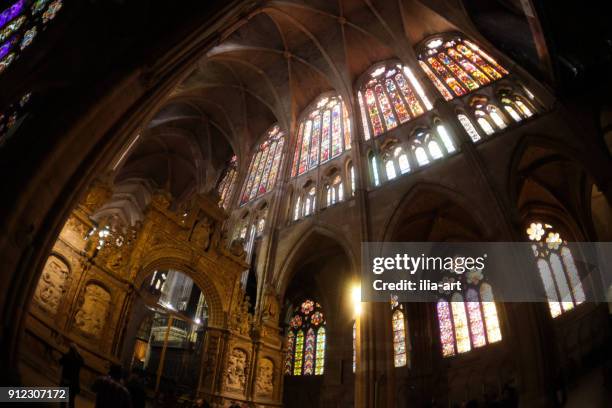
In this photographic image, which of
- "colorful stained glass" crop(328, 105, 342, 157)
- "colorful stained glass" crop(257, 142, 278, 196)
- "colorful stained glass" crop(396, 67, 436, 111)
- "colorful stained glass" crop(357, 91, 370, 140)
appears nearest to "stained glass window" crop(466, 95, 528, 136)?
"colorful stained glass" crop(396, 67, 436, 111)

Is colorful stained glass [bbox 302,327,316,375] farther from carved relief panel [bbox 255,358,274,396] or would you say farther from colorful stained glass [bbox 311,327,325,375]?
carved relief panel [bbox 255,358,274,396]

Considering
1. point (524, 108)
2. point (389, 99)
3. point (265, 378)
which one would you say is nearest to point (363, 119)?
point (389, 99)

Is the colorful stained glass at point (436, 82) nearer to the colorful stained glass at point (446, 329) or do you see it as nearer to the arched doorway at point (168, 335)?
the colorful stained glass at point (446, 329)

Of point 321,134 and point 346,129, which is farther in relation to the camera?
point 321,134

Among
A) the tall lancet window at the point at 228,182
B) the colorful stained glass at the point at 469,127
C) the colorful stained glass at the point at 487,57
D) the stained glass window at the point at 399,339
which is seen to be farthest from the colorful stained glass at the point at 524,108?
the tall lancet window at the point at 228,182

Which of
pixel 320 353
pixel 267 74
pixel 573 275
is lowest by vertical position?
pixel 320 353

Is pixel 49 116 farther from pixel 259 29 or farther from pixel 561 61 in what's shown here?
pixel 259 29

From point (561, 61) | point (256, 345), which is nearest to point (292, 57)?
point (561, 61)

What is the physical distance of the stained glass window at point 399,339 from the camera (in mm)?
13531

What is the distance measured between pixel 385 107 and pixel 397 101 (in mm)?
581

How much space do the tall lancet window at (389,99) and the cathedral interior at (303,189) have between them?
117mm

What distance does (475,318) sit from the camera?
506 inches

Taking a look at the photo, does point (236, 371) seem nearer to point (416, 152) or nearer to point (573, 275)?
point (416, 152)

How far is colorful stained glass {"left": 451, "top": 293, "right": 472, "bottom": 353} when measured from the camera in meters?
12.6
